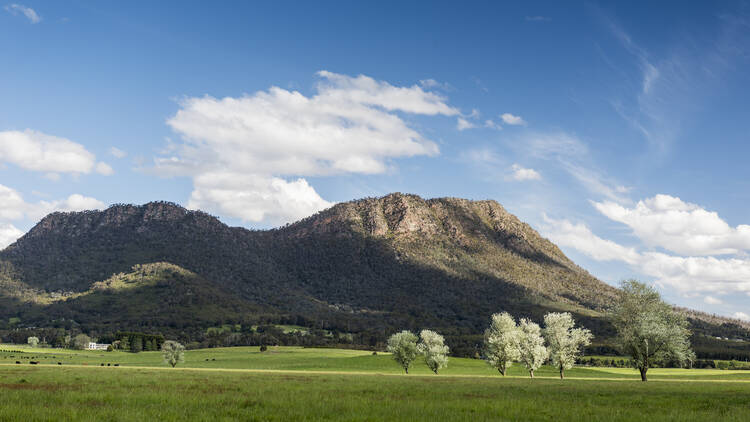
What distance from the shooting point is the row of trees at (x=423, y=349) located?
352 feet

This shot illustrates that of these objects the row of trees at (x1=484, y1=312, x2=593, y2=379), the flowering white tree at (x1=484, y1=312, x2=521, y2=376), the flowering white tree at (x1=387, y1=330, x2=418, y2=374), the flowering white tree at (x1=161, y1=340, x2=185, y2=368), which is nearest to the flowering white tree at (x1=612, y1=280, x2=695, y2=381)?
the row of trees at (x1=484, y1=312, x2=593, y2=379)

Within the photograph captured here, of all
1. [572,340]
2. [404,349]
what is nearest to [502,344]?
[572,340]

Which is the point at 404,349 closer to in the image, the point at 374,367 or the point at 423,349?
the point at 423,349

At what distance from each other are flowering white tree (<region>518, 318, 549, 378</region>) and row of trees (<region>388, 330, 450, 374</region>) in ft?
68.3

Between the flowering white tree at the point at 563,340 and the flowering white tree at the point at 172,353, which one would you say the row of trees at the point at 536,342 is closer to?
the flowering white tree at the point at 563,340

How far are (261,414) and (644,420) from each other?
41.1 feet

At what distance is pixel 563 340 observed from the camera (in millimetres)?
85375

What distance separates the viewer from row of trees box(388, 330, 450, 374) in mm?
107250

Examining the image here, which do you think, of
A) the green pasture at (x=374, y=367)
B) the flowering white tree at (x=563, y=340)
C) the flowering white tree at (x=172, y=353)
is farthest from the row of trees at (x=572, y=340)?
the flowering white tree at (x=172, y=353)

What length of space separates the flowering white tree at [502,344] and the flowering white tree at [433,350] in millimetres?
14351

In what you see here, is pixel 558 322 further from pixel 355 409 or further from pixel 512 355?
pixel 355 409

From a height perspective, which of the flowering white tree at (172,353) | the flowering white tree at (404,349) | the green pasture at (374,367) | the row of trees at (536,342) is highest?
the row of trees at (536,342)

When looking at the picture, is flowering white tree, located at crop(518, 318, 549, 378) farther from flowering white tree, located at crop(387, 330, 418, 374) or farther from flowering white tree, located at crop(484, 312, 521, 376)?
flowering white tree, located at crop(387, 330, 418, 374)

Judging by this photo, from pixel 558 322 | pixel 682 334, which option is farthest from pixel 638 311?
pixel 558 322
